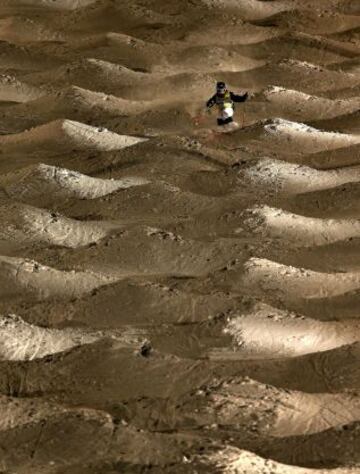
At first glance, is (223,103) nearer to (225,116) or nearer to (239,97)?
(225,116)

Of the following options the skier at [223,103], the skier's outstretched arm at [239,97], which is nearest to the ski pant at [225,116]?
the skier at [223,103]

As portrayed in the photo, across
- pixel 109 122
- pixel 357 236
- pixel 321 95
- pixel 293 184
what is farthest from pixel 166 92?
pixel 357 236

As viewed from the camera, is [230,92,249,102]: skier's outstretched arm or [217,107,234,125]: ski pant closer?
[217,107,234,125]: ski pant

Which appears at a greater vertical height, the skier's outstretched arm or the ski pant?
the skier's outstretched arm

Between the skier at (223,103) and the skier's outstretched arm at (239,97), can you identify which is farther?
the skier's outstretched arm at (239,97)

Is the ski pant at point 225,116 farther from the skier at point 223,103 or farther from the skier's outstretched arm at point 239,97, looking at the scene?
the skier's outstretched arm at point 239,97

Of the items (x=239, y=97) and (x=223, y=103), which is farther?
(x=239, y=97)

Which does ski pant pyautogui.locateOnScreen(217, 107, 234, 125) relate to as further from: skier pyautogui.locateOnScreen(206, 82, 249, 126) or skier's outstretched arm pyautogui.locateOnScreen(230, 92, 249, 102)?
skier's outstretched arm pyautogui.locateOnScreen(230, 92, 249, 102)

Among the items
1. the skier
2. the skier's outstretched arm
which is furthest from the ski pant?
the skier's outstretched arm

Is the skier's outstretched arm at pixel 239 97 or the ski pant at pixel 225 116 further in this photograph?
the skier's outstretched arm at pixel 239 97

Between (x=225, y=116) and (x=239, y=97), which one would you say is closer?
(x=225, y=116)

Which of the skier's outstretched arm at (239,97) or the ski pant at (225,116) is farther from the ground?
the skier's outstretched arm at (239,97)

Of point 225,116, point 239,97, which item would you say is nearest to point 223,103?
point 225,116
